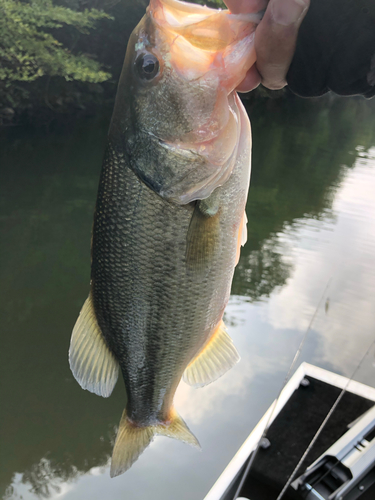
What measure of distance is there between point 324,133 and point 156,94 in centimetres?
1840

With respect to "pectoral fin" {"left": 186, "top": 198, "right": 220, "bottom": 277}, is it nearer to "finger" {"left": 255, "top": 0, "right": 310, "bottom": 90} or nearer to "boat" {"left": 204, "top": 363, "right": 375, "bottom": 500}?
"finger" {"left": 255, "top": 0, "right": 310, "bottom": 90}

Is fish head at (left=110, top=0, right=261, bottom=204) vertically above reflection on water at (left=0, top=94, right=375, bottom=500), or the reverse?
fish head at (left=110, top=0, right=261, bottom=204)

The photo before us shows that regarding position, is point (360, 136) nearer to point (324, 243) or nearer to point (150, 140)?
point (324, 243)

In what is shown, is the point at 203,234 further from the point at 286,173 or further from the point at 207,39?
the point at 286,173

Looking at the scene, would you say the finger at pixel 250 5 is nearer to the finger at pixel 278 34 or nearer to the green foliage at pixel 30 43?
A: the finger at pixel 278 34

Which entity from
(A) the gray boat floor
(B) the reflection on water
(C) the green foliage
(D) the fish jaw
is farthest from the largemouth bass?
(C) the green foliage

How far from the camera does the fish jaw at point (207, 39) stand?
106 centimetres

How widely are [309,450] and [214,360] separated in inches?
74.6

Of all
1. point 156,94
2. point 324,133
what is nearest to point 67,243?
point 156,94

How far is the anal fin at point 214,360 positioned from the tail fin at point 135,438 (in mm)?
192

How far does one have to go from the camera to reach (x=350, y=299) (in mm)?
6395

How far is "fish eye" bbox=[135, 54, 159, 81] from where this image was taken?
3.79ft

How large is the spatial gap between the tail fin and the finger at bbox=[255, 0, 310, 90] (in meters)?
1.23

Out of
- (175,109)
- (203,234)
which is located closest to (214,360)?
(203,234)
